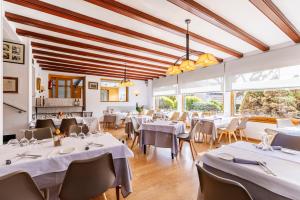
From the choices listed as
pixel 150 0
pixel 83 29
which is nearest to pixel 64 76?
pixel 83 29

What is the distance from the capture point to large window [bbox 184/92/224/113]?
684cm

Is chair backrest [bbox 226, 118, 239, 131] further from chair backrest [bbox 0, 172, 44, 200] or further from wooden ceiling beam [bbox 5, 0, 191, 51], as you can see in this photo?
chair backrest [bbox 0, 172, 44, 200]

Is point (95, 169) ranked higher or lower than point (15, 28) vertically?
lower

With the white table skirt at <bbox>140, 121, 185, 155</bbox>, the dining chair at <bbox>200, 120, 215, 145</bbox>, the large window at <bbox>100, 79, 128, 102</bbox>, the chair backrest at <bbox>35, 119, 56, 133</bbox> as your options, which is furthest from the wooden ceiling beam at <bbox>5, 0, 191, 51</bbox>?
the large window at <bbox>100, 79, 128, 102</bbox>

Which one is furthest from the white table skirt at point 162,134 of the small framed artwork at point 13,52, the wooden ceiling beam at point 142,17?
the small framed artwork at point 13,52

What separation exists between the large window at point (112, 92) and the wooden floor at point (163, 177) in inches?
239

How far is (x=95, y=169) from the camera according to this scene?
4.68 feet

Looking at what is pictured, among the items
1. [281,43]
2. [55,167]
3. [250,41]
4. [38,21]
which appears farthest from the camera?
[281,43]

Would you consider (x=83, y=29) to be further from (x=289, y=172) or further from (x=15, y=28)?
(x=289, y=172)

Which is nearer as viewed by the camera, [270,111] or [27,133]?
[27,133]

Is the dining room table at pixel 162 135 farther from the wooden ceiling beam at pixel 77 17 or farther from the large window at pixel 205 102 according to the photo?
the large window at pixel 205 102

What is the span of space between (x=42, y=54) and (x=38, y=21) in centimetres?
249

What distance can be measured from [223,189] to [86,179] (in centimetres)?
109

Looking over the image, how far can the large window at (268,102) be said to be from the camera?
190 inches
